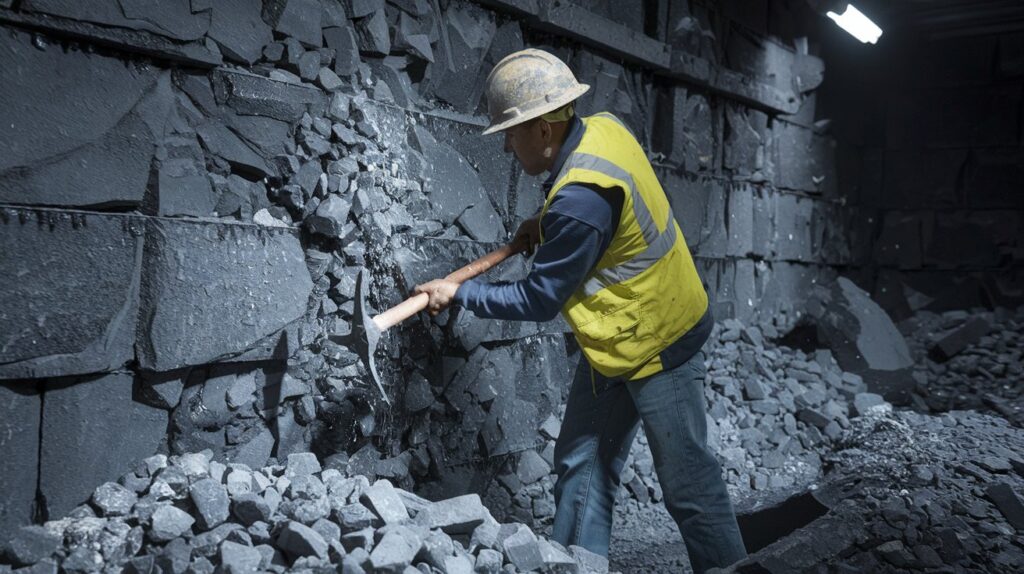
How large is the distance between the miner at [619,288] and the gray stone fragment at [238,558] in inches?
38.0

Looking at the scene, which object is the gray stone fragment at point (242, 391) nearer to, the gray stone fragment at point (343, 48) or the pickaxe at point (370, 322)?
the pickaxe at point (370, 322)

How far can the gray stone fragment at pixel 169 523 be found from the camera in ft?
7.06

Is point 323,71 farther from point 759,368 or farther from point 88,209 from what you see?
point 759,368

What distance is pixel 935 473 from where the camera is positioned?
12.0ft

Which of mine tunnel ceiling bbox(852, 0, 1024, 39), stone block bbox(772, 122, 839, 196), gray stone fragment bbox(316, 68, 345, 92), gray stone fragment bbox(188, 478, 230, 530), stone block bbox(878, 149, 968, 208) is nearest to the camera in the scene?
gray stone fragment bbox(188, 478, 230, 530)

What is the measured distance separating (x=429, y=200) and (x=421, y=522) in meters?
1.50

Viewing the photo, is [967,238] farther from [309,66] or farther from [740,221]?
[309,66]

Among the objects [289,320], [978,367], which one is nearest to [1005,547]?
[289,320]

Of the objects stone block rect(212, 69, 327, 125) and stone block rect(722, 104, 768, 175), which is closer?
stone block rect(212, 69, 327, 125)

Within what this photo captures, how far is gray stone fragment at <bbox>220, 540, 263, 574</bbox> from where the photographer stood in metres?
1.96

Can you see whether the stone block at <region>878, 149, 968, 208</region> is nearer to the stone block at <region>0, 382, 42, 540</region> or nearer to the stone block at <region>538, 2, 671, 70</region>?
the stone block at <region>538, 2, 671, 70</region>

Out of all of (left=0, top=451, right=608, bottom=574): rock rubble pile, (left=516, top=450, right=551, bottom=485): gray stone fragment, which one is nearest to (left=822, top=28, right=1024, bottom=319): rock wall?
(left=516, top=450, right=551, bottom=485): gray stone fragment

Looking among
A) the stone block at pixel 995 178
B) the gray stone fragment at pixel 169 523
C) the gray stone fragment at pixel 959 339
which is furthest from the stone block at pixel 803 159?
the gray stone fragment at pixel 169 523

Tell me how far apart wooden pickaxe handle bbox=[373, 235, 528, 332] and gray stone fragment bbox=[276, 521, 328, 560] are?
709 mm
